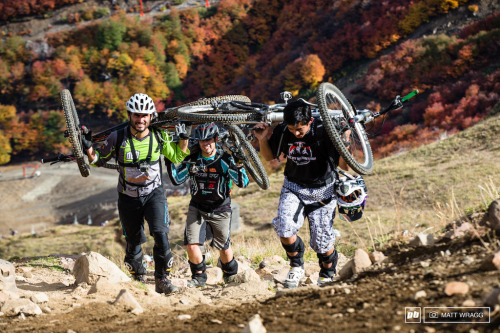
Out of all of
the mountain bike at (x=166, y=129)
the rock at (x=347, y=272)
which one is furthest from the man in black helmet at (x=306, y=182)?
the mountain bike at (x=166, y=129)

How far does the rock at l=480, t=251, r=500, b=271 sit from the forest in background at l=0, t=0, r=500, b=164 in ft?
96.0

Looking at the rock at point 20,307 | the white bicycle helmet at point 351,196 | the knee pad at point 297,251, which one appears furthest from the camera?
the knee pad at point 297,251

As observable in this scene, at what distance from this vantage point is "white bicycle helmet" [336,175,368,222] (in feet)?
17.7

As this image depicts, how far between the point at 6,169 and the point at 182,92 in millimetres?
31264

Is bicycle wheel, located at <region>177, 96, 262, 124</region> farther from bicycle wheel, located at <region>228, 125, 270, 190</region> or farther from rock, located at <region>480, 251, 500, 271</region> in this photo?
rock, located at <region>480, 251, 500, 271</region>

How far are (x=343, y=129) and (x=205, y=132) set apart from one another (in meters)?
1.79

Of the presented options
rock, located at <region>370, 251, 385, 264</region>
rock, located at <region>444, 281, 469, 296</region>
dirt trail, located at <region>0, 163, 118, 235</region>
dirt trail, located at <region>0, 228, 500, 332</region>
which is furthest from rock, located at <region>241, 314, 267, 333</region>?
dirt trail, located at <region>0, 163, 118, 235</region>

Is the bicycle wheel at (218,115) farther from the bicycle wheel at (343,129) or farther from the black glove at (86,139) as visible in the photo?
the black glove at (86,139)

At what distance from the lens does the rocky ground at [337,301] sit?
3.19m

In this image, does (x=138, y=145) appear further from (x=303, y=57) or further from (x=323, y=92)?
(x=303, y=57)

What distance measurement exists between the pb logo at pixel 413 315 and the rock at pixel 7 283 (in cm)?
406

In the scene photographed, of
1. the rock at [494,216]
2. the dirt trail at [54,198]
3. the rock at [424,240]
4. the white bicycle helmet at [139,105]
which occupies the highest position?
the white bicycle helmet at [139,105]

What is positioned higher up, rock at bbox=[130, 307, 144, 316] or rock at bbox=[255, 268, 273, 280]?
rock at bbox=[130, 307, 144, 316]

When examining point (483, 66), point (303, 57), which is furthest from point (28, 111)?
point (483, 66)
